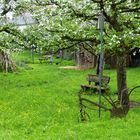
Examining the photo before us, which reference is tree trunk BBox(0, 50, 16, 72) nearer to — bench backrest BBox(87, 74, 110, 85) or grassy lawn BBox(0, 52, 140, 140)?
grassy lawn BBox(0, 52, 140, 140)

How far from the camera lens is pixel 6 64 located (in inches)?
1238

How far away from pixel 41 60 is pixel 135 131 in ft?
113

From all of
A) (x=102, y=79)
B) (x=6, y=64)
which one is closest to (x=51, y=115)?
(x=102, y=79)

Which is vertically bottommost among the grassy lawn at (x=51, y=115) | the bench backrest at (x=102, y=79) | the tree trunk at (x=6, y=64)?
the grassy lawn at (x=51, y=115)

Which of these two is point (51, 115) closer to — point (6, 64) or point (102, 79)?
point (102, 79)

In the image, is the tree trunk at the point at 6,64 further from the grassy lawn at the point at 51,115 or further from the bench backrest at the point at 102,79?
the bench backrest at the point at 102,79

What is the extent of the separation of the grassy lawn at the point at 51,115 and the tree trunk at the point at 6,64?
99.3 inches

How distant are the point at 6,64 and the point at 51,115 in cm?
1633

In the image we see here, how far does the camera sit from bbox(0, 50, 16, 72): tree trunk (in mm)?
30700

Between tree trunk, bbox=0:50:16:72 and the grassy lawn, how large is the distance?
2523 millimetres

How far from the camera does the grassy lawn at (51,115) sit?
11234mm

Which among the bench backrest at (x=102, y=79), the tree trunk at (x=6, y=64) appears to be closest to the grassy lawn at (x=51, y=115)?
the bench backrest at (x=102, y=79)

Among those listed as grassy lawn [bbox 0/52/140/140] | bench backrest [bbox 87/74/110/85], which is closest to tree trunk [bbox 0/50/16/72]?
grassy lawn [bbox 0/52/140/140]

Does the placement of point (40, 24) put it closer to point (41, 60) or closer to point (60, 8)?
point (60, 8)
